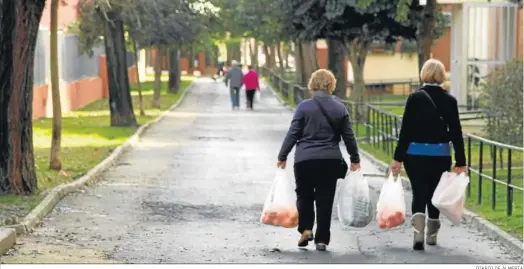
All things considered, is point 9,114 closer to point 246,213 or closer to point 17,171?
point 17,171

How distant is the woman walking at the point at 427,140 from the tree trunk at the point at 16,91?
A: 600 centimetres

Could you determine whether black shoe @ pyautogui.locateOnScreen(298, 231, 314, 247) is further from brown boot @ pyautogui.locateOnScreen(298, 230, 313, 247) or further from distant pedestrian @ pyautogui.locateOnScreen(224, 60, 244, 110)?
distant pedestrian @ pyautogui.locateOnScreen(224, 60, 244, 110)

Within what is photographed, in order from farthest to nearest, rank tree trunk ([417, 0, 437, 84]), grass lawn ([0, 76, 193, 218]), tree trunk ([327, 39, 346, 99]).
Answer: tree trunk ([327, 39, 346, 99])
tree trunk ([417, 0, 437, 84])
grass lawn ([0, 76, 193, 218])

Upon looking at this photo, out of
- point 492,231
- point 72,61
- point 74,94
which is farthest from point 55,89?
point 72,61

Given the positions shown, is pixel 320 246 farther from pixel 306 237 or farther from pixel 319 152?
pixel 319 152

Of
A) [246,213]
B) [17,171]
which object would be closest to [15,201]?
[17,171]

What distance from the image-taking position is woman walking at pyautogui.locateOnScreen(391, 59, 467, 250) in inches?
454

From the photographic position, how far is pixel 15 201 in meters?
15.2

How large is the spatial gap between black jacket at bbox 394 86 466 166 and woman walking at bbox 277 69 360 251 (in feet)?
1.51

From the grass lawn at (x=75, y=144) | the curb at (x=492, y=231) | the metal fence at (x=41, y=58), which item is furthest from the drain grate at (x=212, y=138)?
the curb at (x=492, y=231)

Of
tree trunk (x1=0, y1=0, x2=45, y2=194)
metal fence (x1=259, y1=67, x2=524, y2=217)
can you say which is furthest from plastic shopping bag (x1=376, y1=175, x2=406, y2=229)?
tree trunk (x1=0, y1=0, x2=45, y2=194)

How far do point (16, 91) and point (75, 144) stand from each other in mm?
10770
